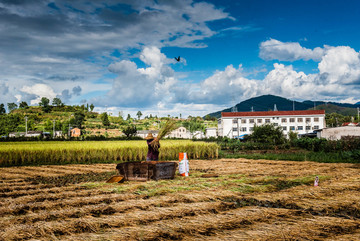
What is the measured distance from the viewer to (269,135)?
34.8m

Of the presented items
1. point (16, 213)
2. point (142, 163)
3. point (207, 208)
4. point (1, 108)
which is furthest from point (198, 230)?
point (1, 108)

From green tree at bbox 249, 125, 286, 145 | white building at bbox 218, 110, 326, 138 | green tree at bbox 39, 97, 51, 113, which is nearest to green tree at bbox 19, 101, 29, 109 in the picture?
green tree at bbox 39, 97, 51, 113

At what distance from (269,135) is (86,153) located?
2297 cm

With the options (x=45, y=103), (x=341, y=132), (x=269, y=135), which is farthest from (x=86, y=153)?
(x=45, y=103)

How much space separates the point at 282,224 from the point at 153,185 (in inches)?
178

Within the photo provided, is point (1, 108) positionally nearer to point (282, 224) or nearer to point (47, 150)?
point (47, 150)

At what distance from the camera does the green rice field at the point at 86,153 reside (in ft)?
55.7

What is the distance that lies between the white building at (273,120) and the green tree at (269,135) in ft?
147

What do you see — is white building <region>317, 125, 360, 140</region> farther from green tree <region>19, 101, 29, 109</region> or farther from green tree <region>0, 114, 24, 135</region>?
green tree <region>19, 101, 29, 109</region>

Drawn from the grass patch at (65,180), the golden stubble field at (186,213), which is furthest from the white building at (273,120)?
the golden stubble field at (186,213)

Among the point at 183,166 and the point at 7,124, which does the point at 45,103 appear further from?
the point at 183,166

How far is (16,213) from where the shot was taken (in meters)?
5.60

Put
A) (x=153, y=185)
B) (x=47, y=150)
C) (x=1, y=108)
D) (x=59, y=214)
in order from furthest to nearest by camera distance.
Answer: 1. (x=1, y=108)
2. (x=47, y=150)
3. (x=153, y=185)
4. (x=59, y=214)

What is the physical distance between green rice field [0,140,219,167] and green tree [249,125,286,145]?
50.6 feet
